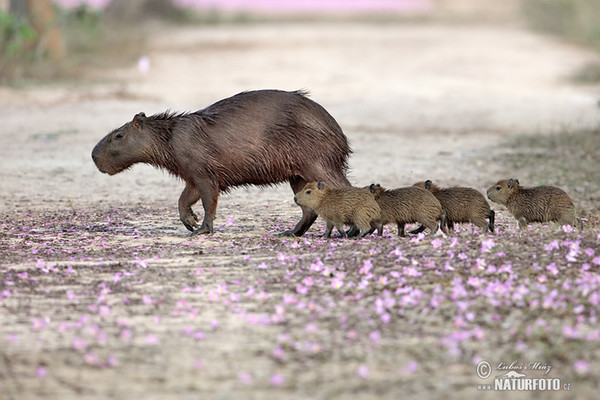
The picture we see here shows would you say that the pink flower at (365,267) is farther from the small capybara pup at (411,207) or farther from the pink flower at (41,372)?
the pink flower at (41,372)

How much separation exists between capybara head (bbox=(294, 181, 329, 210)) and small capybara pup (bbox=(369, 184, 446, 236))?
0.39 m

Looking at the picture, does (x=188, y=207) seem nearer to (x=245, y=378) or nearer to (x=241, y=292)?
(x=241, y=292)

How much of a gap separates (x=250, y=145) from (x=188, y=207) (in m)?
0.70

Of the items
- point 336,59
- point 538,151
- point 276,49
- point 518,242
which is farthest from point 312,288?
point 276,49

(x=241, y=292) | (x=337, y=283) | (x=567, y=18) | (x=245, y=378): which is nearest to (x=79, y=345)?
(x=245, y=378)

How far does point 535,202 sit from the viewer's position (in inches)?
289

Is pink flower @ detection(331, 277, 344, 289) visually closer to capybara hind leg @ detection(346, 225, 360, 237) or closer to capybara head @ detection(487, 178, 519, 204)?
capybara hind leg @ detection(346, 225, 360, 237)

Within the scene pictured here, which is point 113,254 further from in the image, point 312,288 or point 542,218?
point 542,218

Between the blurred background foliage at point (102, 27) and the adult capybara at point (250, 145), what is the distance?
31.6 feet

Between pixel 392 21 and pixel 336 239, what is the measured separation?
86.2ft

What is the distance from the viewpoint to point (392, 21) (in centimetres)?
3269

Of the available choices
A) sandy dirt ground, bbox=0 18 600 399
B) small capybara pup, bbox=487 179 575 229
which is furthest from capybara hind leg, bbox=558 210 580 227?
sandy dirt ground, bbox=0 18 600 399

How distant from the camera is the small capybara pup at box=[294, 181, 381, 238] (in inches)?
279

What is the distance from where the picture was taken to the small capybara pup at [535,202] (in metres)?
7.28
